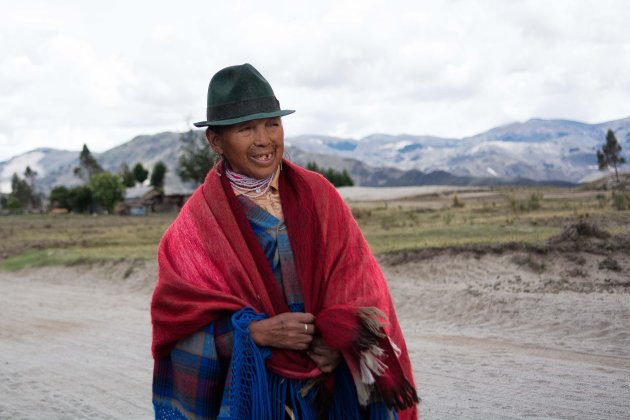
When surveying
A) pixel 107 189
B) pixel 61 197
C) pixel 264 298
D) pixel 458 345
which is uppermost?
pixel 107 189

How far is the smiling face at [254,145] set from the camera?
8.86 feet

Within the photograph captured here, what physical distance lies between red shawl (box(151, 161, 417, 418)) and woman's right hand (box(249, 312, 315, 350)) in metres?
0.05

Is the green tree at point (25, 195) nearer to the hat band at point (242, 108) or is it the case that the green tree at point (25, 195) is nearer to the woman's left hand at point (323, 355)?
the hat band at point (242, 108)

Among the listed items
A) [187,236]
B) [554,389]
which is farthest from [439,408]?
[187,236]

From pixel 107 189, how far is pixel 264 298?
222 feet

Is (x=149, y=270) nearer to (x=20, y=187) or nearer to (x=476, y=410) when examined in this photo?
(x=476, y=410)

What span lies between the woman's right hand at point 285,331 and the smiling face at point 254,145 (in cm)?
62

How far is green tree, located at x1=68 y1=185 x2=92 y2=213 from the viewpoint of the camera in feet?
232

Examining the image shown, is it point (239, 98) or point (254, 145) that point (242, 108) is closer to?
point (239, 98)

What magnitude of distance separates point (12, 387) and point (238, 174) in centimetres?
529

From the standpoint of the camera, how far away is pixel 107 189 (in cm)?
6706

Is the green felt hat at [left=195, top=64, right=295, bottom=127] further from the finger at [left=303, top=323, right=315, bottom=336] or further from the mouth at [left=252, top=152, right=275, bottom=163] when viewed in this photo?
the finger at [left=303, top=323, right=315, bottom=336]

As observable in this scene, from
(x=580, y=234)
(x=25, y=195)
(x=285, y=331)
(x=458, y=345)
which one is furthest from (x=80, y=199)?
(x=285, y=331)

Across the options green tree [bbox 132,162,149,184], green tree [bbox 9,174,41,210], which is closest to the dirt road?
green tree [bbox 132,162,149,184]
